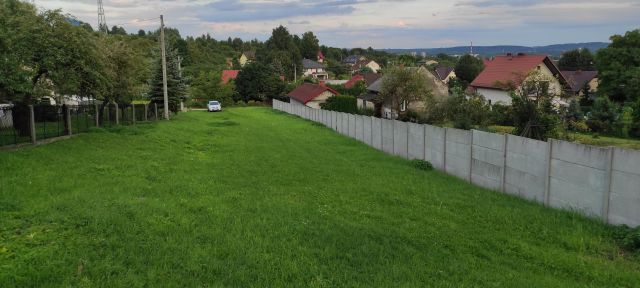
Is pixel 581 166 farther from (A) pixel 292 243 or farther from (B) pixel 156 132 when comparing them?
(B) pixel 156 132

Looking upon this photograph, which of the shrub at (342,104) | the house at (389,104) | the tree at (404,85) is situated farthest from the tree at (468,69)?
the tree at (404,85)

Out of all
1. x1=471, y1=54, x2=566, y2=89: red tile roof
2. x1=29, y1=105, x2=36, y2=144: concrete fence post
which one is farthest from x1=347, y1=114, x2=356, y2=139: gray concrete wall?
x1=471, y1=54, x2=566, y2=89: red tile roof

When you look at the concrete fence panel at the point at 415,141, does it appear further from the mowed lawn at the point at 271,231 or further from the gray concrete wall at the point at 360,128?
the gray concrete wall at the point at 360,128

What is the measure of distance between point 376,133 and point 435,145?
678 centimetres

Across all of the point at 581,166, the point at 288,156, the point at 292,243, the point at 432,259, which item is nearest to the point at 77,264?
the point at 292,243

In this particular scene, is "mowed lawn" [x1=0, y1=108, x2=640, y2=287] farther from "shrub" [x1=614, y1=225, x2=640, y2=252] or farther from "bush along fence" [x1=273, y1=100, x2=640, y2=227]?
"bush along fence" [x1=273, y1=100, x2=640, y2=227]

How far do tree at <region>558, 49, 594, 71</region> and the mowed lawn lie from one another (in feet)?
299

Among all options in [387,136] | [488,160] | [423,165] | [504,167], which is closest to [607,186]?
[504,167]

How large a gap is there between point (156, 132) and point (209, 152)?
5630 mm

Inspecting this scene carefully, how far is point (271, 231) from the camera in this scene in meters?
7.79

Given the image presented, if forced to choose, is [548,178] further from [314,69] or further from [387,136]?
[314,69]

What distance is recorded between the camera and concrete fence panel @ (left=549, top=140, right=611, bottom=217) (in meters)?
9.30

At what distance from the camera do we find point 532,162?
36.8ft

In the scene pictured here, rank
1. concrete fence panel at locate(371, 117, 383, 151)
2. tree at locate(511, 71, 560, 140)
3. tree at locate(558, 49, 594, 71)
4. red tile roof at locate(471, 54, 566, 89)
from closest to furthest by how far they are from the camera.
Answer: tree at locate(511, 71, 560, 140), concrete fence panel at locate(371, 117, 383, 151), red tile roof at locate(471, 54, 566, 89), tree at locate(558, 49, 594, 71)
